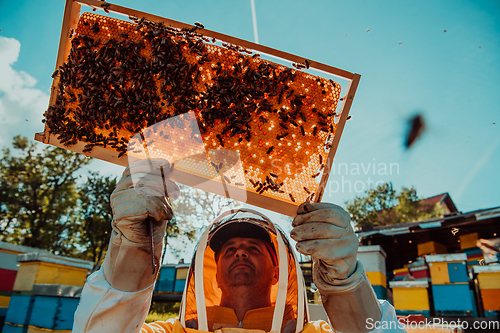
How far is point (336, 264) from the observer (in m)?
2.06

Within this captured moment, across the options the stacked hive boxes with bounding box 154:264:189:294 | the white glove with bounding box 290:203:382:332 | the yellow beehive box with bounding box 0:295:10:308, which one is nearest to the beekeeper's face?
the white glove with bounding box 290:203:382:332

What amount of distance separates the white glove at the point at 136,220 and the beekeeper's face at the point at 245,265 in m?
0.95

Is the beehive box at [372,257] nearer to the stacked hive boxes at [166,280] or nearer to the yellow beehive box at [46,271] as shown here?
the yellow beehive box at [46,271]

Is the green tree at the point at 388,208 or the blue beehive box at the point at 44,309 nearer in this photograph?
the blue beehive box at the point at 44,309

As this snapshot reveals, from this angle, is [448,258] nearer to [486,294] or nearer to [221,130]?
[486,294]

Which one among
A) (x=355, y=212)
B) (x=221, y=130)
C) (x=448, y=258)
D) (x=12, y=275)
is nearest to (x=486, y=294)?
(x=448, y=258)

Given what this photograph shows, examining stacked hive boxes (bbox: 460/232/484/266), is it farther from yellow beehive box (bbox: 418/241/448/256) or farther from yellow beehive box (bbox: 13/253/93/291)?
yellow beehive box (bbox: 13/253/93/291)

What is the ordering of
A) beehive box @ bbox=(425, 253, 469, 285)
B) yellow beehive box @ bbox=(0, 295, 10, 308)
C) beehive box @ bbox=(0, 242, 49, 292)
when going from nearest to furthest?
beehive box @ bbox=(425, 253, 469, 285) → yellow beehive box @ bbox=(0, 295, 10, 308) → beehive box @ bbox=(0, 242, 49, 292)

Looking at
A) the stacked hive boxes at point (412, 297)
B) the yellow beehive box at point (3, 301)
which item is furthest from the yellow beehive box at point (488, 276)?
the yellow beehive box at point (3, 301)

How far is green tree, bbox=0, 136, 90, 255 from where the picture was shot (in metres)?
19.9

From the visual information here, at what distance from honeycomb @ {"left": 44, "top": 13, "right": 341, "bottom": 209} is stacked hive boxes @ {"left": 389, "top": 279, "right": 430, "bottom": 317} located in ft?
19.2

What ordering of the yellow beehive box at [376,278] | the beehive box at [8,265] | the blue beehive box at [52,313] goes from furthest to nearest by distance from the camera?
the beehive box at [8,265] < the yellow beehive box at [376,278] < the blue beehive box at [52,313]

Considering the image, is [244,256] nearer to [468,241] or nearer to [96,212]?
[468,241]

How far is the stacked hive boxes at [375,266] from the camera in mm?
6605
